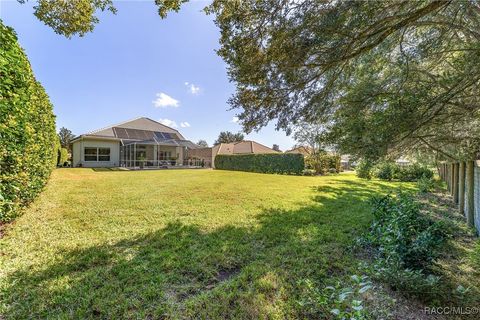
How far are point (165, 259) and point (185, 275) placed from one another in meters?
0.59

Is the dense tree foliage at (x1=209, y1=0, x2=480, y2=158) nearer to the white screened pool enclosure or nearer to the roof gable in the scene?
the white screened pool enclosure

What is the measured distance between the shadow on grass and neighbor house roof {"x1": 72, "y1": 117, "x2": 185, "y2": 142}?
2157 centimetres

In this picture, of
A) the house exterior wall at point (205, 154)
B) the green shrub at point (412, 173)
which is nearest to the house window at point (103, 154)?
the house exterior wall at point (205, 154)

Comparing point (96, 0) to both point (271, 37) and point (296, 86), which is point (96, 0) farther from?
point (296, 86)

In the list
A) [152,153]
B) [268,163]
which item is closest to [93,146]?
[152,153]

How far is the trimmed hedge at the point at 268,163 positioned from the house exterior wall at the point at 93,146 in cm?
1172

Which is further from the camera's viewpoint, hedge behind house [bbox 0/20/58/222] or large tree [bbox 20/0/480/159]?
large tree [bbox 20/0/480/159]

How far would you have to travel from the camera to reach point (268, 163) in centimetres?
2169

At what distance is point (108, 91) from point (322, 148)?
1784cm

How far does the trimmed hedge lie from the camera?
67.1 ft

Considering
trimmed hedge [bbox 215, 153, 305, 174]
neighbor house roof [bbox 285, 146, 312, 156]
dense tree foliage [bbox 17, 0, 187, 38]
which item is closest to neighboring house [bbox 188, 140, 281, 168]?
neighbor house roof [bbox 285, 146, 312, 156]

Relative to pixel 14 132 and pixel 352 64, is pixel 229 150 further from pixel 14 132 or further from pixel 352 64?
pixel 14 132

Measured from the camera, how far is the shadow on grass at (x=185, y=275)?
2.40 meters

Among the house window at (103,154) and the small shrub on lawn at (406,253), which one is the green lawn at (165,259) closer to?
the small shrub on lawn at (406,253)
